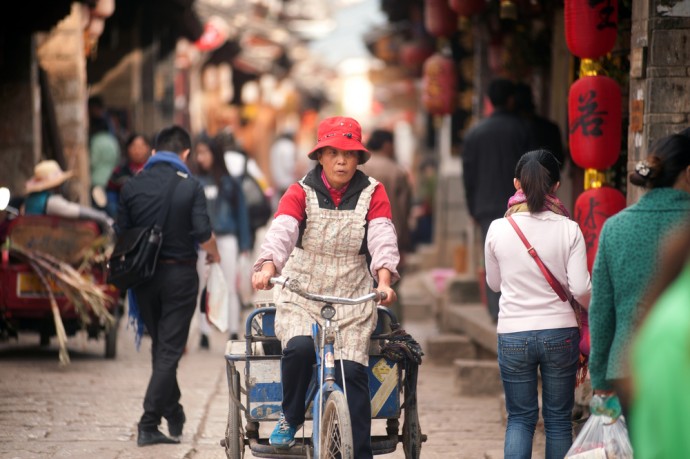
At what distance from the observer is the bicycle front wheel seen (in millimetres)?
5250

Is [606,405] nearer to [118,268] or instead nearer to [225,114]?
[118,268]

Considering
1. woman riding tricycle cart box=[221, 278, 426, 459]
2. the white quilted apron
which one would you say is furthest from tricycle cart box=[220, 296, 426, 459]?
the white quilted apron

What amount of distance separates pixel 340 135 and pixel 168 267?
7.41 ft

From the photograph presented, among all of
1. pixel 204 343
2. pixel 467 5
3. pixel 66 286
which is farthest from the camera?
pixel 467 5

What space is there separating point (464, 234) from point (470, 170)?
339 inches

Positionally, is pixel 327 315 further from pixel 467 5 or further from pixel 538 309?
pixel 467 5

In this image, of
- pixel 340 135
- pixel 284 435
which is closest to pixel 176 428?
pixel 284 435

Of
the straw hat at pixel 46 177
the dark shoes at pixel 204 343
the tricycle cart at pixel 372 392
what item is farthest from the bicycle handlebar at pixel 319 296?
the dark shoes at pixel 204 343

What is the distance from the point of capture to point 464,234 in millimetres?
19266

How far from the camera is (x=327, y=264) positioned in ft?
19.4

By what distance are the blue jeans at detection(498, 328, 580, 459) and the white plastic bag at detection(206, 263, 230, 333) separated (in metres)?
2.41

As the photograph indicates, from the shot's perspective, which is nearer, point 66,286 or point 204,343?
point 66,286

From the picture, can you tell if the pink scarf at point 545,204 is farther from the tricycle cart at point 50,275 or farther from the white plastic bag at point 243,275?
the white plastic bag at point 243,275

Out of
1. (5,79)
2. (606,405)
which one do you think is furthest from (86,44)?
(606,405)
